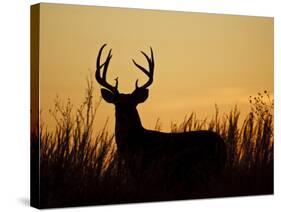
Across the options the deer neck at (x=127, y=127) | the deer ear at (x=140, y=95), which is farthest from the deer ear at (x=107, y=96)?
the deer ear at (x=140, y=95)

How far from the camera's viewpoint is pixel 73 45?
9164 mm

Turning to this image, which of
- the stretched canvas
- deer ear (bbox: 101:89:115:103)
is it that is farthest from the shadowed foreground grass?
deer ear (bbox: 101:89:115:103)

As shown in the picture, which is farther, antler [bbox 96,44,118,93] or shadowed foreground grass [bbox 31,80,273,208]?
antler [bbox 96,44,118,93]

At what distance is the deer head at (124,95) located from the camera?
30.6 ft

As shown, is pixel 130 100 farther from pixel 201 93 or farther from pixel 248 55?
pixel 248 55

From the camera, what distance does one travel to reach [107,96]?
30.7 feet

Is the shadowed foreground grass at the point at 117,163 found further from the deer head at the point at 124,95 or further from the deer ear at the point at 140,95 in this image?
the deer ear at the point at 140,95

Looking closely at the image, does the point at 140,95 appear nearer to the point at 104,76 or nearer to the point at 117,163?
the point at 104,76

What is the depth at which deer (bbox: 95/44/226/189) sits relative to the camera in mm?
9414

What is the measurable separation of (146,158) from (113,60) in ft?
3.33

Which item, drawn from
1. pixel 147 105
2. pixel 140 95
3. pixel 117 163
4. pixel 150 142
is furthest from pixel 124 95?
pixel 117 163

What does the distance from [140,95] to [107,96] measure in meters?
0.35

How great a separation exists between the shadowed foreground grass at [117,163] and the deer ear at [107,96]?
0.40ft

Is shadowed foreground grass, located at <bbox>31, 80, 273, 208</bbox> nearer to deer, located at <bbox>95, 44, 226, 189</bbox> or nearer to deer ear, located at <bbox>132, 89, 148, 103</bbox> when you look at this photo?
deer, located at <bbox>95, 44, 226, 189</bbox>
